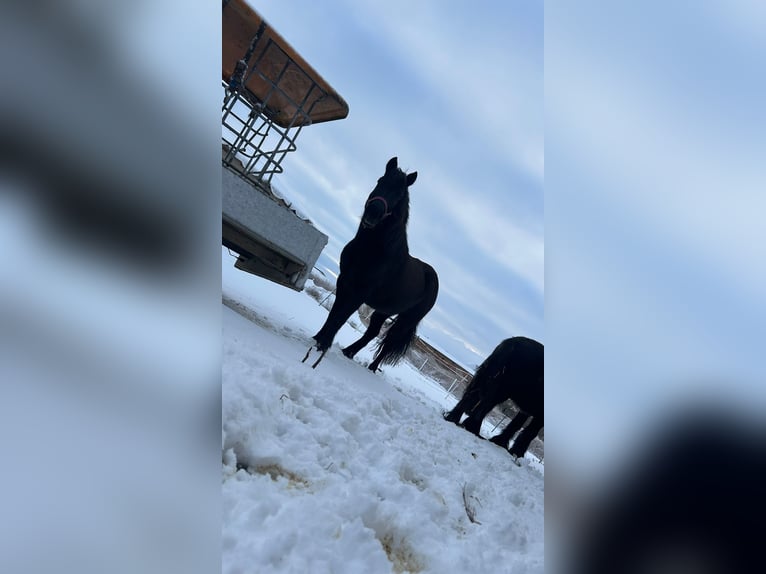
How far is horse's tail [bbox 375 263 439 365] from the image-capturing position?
6.44 meters

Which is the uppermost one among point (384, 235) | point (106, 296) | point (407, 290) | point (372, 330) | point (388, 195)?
point (388, 195)

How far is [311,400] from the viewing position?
229 cm

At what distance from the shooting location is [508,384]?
18.5 feet

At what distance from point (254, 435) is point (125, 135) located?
1.31 m

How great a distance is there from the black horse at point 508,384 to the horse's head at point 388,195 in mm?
2442

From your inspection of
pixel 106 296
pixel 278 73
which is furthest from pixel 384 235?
pixel 106 296

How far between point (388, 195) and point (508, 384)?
2962mm

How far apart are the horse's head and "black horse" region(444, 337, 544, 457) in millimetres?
2442

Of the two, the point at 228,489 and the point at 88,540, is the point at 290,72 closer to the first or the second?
the point at 228,489

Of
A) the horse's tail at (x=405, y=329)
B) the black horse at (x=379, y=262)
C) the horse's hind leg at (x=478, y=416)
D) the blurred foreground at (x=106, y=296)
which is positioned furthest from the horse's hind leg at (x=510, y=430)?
the blurred foreground at (x=106, y=296)

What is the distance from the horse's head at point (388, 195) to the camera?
4.34 m

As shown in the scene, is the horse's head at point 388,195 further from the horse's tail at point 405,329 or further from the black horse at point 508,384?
the black horse at point 508,384

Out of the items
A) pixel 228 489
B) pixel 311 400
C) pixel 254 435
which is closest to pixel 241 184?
pixel 311 400

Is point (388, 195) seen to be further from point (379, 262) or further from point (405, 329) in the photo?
point (405, 329)
